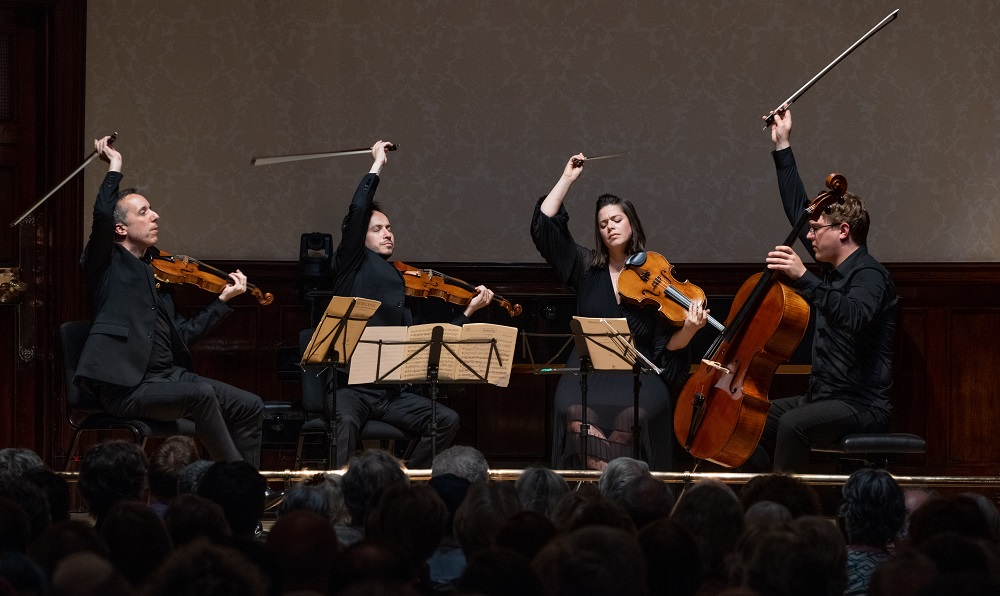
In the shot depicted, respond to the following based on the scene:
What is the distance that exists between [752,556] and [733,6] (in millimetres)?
4606

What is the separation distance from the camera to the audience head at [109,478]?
11.4 feet

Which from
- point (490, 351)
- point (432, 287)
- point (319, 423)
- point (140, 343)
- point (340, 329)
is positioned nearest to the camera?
point (340, 329)

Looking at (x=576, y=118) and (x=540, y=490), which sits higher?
(x=576, y=118)

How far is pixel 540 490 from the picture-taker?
3.32 m

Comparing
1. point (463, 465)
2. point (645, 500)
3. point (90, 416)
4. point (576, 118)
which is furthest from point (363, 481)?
point (576, 118)

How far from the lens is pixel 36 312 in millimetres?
6094

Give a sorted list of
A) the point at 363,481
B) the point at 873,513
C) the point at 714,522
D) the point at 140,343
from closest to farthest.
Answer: the point at 714,522 < the point at 873,513 < the point at 363,481 < the point at 140,343

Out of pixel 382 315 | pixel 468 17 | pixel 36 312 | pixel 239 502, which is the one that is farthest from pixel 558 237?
pixel 36 312

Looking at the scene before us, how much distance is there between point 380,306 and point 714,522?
2663 millimetres

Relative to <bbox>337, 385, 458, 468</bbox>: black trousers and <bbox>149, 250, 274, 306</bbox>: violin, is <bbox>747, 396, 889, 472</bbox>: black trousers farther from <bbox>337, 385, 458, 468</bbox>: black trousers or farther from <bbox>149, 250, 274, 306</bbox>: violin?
<bbox>149, 250, 274, 306</bbox>: violin

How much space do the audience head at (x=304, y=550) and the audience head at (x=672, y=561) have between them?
0.66 meters

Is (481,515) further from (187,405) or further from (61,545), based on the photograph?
(187,405)

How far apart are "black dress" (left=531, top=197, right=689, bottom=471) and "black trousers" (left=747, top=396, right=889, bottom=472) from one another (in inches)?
19.3

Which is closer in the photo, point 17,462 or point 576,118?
point 17,462
